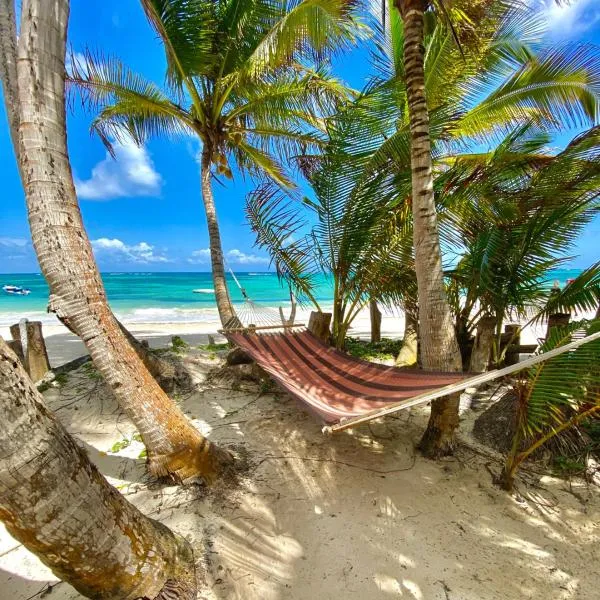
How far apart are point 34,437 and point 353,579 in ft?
4.18

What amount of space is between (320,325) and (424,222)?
5.08 feet

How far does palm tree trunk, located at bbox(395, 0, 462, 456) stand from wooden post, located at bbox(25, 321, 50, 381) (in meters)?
3.40

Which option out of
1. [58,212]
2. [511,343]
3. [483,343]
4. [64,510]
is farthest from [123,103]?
[511,343]

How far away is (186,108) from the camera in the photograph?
383cm

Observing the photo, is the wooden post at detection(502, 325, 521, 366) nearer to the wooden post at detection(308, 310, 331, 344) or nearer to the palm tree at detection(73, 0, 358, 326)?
the wooden post at detection(308, 310, 331, 344)

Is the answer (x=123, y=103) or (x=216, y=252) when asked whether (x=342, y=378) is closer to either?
(x=216, y=252)

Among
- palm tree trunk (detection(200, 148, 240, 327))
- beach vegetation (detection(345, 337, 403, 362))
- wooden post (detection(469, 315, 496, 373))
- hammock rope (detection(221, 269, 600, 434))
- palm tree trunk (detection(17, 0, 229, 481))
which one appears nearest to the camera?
palm tree trunk (detection(17, 0, 229, 481))

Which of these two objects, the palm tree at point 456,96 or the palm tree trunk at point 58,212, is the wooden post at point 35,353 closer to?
the palm tree trunk at point 58,212

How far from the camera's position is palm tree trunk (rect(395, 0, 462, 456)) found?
1.82 metres

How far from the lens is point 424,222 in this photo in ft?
6.11

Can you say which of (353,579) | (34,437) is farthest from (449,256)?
(34,437)

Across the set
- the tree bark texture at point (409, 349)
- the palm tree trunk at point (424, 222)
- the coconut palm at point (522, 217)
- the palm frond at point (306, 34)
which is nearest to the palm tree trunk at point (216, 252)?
the palm frond at point (306, 34)

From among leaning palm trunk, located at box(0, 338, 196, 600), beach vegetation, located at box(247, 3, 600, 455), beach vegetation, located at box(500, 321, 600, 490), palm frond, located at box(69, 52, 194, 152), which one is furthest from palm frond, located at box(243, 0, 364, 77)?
leaning palm trunk, located at box(0, 338, 196, 600)

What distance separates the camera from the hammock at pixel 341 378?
1410 mm
